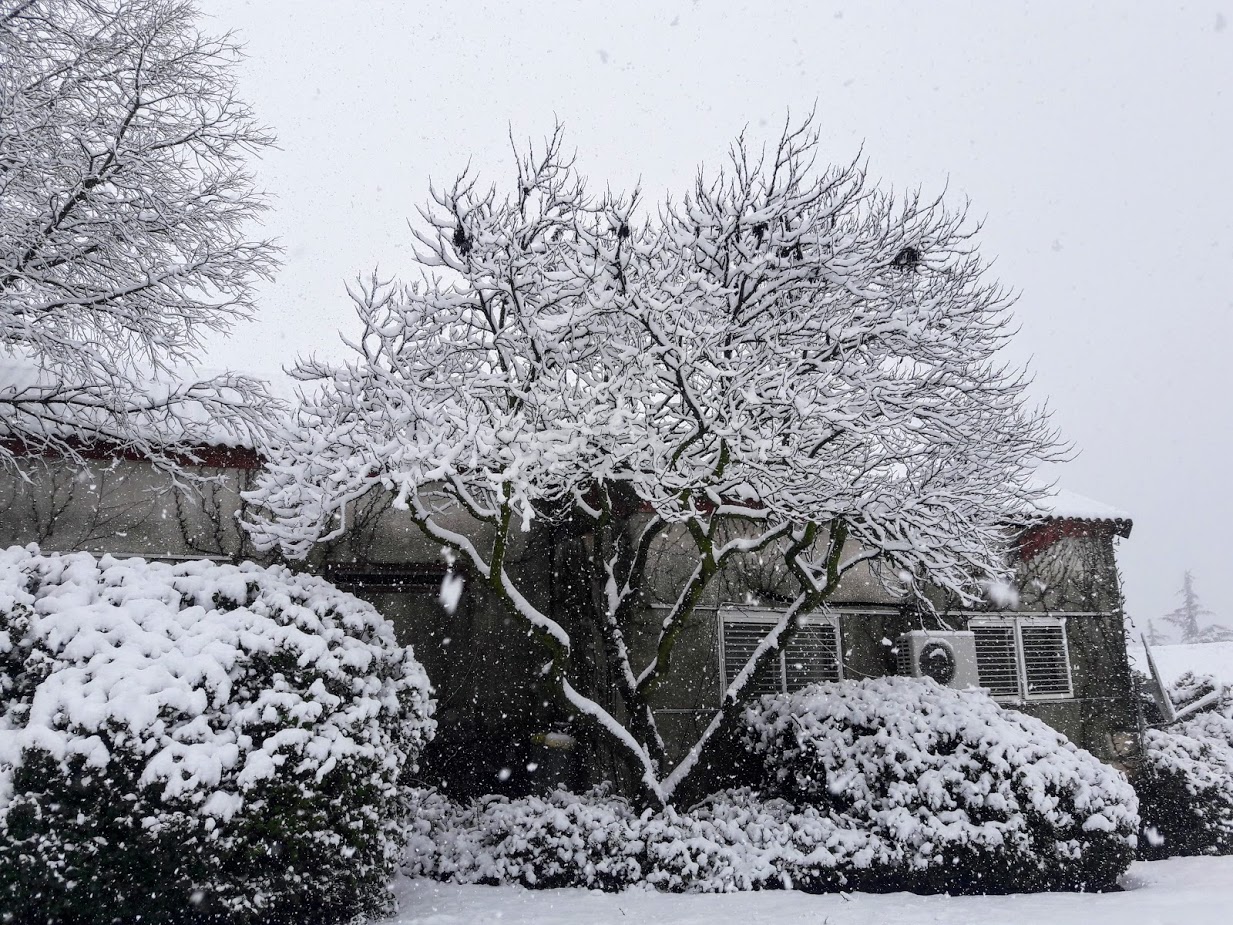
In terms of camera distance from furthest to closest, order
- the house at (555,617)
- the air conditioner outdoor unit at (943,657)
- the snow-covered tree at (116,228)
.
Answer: the air conditioner outdoor unit at (943,657)
the house at (555,617)
the snow-covered tree at (116,228)

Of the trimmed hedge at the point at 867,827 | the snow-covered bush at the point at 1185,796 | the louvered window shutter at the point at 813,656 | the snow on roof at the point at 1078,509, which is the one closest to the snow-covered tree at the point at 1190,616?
the snow on roof at the point at 1078,509

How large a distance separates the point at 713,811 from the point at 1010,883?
2.51 metres

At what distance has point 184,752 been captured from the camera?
16.4ft

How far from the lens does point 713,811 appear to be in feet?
26.2

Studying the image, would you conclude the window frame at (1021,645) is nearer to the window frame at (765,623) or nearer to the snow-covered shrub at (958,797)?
the window frame at (765,623)

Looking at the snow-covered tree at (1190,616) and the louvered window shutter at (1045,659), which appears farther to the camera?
the snow-covered tree at (1190,616)

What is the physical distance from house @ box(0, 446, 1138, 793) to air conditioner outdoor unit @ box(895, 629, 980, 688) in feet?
0.07

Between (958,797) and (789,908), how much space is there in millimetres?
1954

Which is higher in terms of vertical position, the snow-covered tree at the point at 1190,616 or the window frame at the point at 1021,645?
the window frame at the point at 1021,645

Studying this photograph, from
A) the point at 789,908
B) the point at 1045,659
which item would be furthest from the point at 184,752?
the point at 1045,659

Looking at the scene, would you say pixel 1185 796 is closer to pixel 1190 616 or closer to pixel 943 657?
pixel 943 657

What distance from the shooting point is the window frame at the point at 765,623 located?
10617 millimetres

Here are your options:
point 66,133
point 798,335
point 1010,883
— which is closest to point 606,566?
point 798,335

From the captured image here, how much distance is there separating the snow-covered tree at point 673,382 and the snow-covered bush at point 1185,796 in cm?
475
